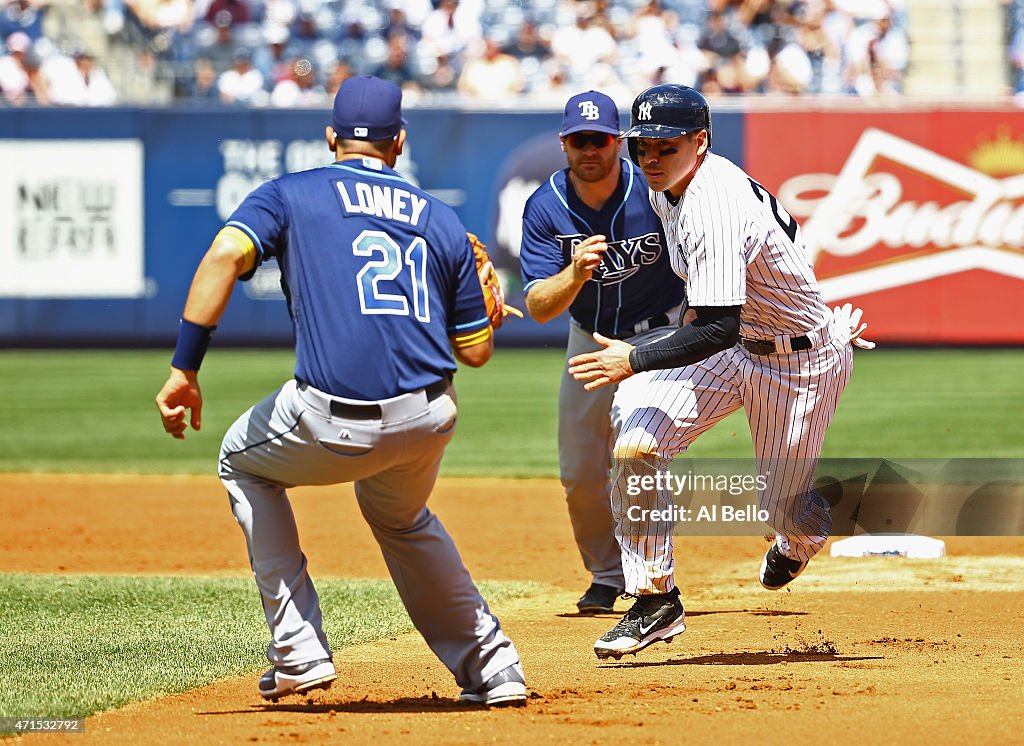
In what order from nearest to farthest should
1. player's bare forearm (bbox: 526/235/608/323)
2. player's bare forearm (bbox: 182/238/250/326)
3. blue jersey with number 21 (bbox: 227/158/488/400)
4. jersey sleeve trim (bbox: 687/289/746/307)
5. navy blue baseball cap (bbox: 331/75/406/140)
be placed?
player's bare forearm (bbox: 182/238/250/326) → blue jersey with number 21 (bbox: 227/158/488/400) → navy blue baseball cap (bbox: 331/75/406/140) → jersey sleeve trim (bbox: 687/289/746/307) → player's bare forearm (bbox: 526/235/608/323)

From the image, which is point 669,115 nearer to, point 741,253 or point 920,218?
point 741,253

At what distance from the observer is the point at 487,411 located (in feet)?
45.9

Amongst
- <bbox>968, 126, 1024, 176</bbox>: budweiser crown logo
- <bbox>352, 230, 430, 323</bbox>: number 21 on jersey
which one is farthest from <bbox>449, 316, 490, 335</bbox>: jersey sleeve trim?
<bbox>968, 126, 1024, 176</bbox>: budweiser crown logo

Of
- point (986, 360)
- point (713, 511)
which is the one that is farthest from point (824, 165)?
point (713, 511)

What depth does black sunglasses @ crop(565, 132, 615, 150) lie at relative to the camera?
19.0 feet

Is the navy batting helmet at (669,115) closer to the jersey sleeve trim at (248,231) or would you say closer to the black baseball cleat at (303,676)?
the jersey sleeve trim at (248,231)

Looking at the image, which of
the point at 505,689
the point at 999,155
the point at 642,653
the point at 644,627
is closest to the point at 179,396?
the point at 505,689

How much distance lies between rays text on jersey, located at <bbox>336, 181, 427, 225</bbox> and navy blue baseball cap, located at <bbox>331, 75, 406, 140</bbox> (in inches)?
6.4

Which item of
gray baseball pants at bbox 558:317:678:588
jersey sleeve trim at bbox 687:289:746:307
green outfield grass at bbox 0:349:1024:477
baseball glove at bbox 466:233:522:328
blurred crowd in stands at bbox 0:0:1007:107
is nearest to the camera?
baseball glove at bbox 466:233:522:328

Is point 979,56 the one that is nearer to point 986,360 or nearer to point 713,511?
point 986,360

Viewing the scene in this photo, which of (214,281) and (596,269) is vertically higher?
(214,281)

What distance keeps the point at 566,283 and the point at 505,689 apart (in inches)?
62.7

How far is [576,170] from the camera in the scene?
5.92 m

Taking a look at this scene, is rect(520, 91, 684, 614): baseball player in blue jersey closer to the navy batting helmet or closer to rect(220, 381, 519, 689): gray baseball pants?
the navy batting helmet
